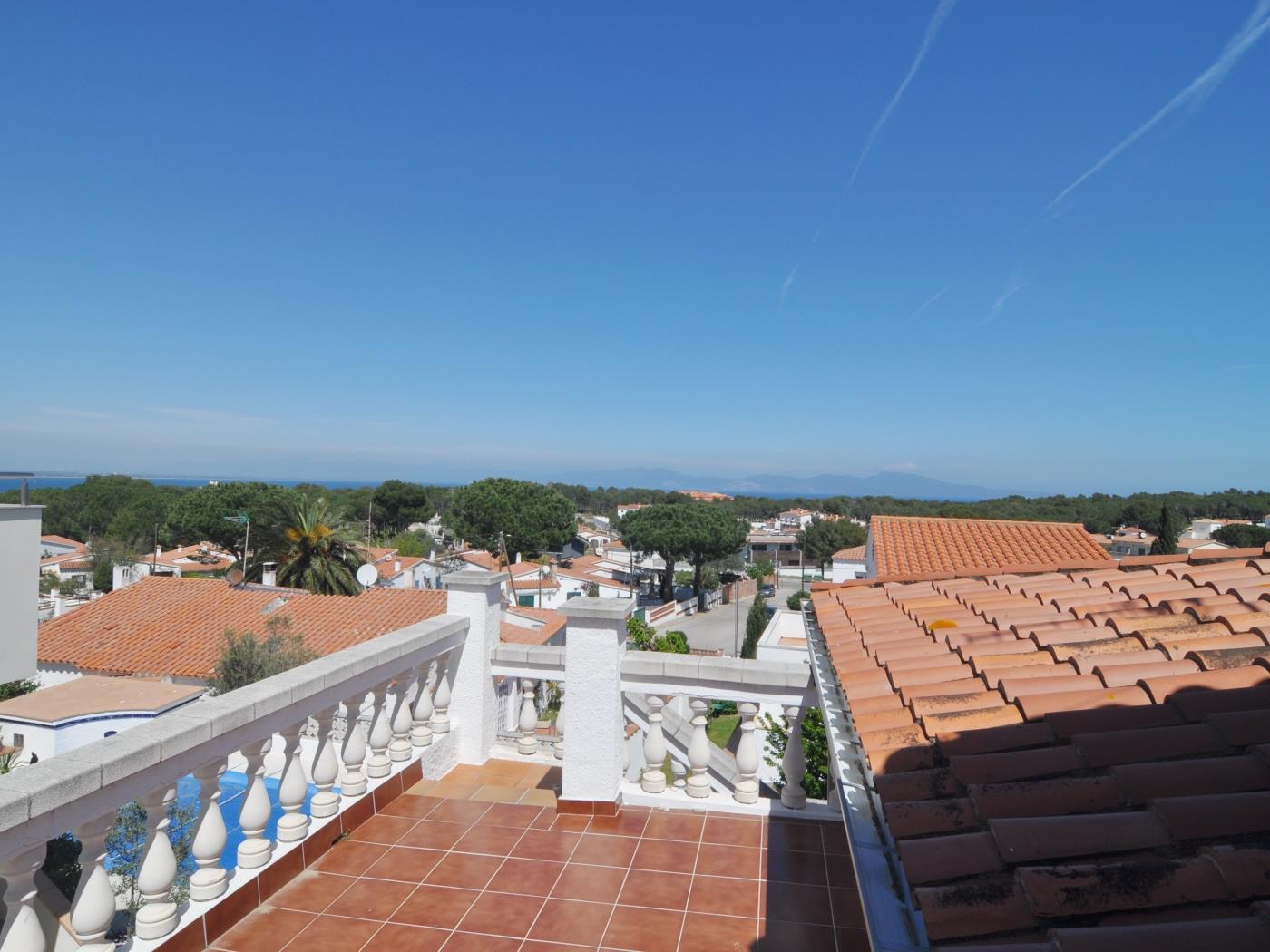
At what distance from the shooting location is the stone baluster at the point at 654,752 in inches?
162

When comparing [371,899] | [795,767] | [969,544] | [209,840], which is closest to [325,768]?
[371,899]

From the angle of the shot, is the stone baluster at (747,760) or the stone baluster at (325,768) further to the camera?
the stone baluster at (747,760)

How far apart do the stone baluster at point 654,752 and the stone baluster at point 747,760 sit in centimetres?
43

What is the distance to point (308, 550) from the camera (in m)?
25.7

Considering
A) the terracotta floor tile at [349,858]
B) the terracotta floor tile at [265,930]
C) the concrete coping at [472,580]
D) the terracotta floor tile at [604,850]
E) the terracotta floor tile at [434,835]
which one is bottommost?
the terracotta floor tile at [604,850]

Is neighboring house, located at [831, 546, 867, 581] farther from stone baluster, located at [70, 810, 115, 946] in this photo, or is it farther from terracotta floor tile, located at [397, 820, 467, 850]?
stone baluster, located at [70, 810, 115, 946]

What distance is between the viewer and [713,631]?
148ft

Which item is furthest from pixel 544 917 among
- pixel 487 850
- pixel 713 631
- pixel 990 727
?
pixel 713 631

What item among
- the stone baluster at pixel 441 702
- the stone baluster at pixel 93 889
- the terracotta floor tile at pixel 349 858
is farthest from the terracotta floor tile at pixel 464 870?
the stone baluster at pixel 93 889

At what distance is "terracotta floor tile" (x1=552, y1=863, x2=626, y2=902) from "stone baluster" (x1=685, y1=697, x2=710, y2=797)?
2.40 ft

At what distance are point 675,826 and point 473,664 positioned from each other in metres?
1.66

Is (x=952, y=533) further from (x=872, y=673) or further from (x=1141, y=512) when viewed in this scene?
(x=1141, y=512)

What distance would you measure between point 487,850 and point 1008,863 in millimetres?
2925

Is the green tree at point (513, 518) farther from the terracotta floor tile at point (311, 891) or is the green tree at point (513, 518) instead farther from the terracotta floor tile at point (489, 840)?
the terracotta floor tile at point (311, 891)
